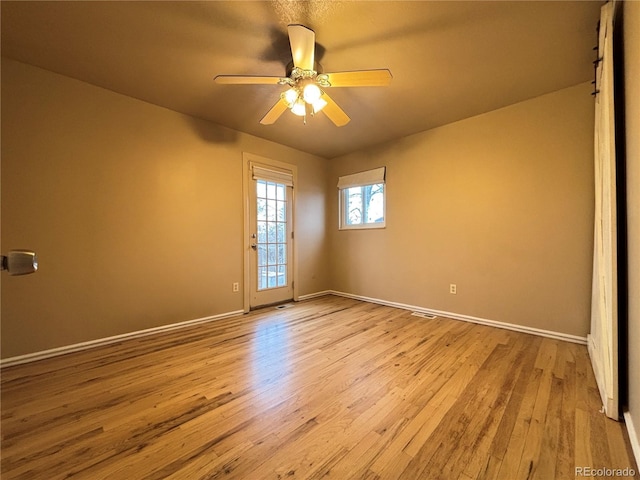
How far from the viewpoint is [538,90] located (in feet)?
8.06

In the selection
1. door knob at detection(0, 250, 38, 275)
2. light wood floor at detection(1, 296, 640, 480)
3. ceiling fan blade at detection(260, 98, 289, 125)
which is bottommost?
light wood floor at detection(1, 296, 640, 480)

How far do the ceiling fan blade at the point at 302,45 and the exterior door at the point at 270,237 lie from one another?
1903 mm

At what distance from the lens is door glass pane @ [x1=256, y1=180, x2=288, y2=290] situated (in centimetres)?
365

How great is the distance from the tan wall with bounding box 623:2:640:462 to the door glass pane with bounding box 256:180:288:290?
337cm

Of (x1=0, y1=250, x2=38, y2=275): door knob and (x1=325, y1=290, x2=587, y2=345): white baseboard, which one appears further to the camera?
(x1=325, y1=290, x2=587, y2=345): white baseboard

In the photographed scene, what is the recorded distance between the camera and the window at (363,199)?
390 centimetres

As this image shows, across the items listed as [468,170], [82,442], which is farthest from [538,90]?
[82,442]

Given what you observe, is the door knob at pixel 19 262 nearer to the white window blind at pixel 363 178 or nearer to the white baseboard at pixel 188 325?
the white baseboard at pixel 188 325

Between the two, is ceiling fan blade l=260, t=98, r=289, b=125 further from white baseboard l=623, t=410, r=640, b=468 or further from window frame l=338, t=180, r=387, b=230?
white baseboard l=623, t=410, r=640, b=468

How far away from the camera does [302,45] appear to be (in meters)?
1.66

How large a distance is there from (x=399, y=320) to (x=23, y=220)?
3.71 m

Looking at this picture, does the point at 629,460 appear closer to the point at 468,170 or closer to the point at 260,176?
the point at 468,170

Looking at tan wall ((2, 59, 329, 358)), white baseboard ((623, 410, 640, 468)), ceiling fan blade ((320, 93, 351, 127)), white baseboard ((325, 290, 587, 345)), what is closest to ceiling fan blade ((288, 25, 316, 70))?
ceiling fan blade ((320, 93, 351, 127))

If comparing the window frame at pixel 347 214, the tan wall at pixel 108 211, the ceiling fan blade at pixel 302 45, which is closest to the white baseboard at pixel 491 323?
the window frame at pixel 347 214
